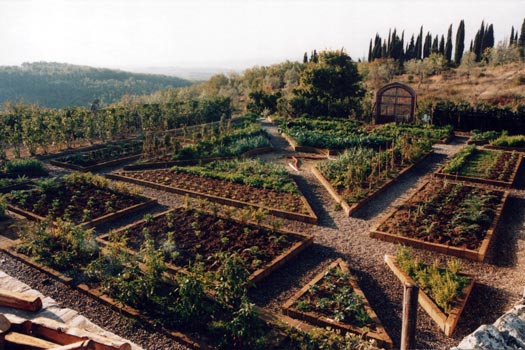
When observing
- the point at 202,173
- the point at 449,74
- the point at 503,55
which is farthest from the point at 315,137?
the point at 503,55

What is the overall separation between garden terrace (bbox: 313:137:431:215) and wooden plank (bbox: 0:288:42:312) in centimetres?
694

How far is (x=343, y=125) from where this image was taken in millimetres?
20281

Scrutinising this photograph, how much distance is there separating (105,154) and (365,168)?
1022 centimetres

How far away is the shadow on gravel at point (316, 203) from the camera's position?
9.49 m

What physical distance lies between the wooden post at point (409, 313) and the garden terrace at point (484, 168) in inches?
347

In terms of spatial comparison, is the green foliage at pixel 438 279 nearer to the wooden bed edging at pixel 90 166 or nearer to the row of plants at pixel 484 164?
the row of plants at pixel 484 164

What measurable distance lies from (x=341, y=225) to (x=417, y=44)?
142 feet

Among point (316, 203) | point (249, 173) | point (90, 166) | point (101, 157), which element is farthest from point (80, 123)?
point (316, 203)

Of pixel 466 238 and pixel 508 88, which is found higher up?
pixel 508 88

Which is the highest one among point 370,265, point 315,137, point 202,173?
point 315,137

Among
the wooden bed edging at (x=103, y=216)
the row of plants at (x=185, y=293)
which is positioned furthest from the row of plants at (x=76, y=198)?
the row of plants at (x=185, y=293)

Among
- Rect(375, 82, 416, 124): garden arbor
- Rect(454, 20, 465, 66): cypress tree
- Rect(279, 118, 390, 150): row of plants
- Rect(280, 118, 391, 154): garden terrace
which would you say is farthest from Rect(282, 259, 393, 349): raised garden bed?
Rect(454, 20, 465, 66): cypress tree

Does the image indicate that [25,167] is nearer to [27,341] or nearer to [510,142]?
[27,341]

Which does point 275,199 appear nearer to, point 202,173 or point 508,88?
point 202,173
